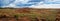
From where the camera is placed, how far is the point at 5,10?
1.11 meters

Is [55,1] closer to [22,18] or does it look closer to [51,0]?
[51,0]

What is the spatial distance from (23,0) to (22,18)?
16cm

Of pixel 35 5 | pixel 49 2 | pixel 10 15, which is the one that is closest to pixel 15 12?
pixel 10 15

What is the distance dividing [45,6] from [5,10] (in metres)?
0.35

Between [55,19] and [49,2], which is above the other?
[49,2]

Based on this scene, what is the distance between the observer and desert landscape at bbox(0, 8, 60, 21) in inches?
43.2

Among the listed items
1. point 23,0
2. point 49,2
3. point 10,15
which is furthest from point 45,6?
point 10,15

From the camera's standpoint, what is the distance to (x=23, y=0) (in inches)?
44.6

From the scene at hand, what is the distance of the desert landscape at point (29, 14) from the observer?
110 cm

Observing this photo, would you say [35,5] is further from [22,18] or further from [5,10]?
[5,10]

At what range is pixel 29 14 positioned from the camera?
1104mm

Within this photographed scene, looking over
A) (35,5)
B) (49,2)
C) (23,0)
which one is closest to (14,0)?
(23,0)

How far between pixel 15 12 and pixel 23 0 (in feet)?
0.42

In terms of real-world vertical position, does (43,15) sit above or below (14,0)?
below
